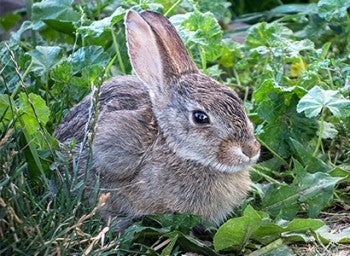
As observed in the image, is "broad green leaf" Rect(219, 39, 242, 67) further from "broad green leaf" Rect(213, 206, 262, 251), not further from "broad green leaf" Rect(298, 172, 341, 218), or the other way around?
"broad green leaf" Rect(213, 206, 262, 251)

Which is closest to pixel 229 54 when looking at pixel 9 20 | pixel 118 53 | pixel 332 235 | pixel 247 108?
pixel 247 108

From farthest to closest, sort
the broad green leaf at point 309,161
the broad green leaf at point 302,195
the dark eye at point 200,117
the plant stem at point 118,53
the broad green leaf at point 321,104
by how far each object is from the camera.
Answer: the plant stem at point 118,53 → the broad green leaf at point 309,161 → the broad green leaf at point 321,104 → the broad green leaf at point 302,195 → the dark eye at point 200,117

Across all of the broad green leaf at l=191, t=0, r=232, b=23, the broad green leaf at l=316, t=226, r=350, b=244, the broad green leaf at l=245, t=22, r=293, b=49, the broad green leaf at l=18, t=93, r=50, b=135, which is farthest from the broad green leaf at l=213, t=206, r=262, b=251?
the broad green leaf at l=191, t=0, r=232, b=23

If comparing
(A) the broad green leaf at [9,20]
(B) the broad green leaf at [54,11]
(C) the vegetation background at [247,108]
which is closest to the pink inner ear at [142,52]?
(C) the vegetation background at [247,108]

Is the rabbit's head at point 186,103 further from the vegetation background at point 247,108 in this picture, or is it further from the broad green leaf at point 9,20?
the broad green leaf at point 9,20

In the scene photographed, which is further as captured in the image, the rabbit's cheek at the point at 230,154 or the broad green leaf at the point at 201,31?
the broad green leaf at the point at 201,31
